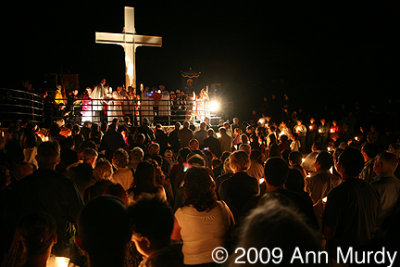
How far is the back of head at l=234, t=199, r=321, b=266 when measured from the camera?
115 centimetres

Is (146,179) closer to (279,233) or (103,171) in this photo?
(103,171)

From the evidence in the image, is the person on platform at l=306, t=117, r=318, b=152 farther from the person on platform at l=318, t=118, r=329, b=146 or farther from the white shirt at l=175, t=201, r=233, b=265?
the white shirt at l=175, t=201, r=233, b=265

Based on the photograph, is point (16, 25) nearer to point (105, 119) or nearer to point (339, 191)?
point (105, 119)

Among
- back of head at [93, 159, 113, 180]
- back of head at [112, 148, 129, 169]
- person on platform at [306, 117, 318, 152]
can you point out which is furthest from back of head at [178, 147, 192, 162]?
person on platform at [306, 117, 318, 152]

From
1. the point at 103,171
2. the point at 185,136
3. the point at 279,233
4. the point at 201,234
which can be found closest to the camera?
the point at 279,233

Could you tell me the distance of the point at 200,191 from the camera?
3.01 metres

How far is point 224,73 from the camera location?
115 ft

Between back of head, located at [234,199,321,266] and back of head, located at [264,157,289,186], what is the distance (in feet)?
7.94

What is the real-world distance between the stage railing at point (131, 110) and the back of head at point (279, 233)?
12.0 meters

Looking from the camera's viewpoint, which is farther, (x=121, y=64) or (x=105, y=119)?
(x=121, y=64)

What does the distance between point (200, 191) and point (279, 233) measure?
1865 millimetres

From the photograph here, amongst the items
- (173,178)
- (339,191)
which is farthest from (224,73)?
(339,191)

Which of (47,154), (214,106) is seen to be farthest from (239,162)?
(214,106)

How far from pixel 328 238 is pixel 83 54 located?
37932 millimetres
